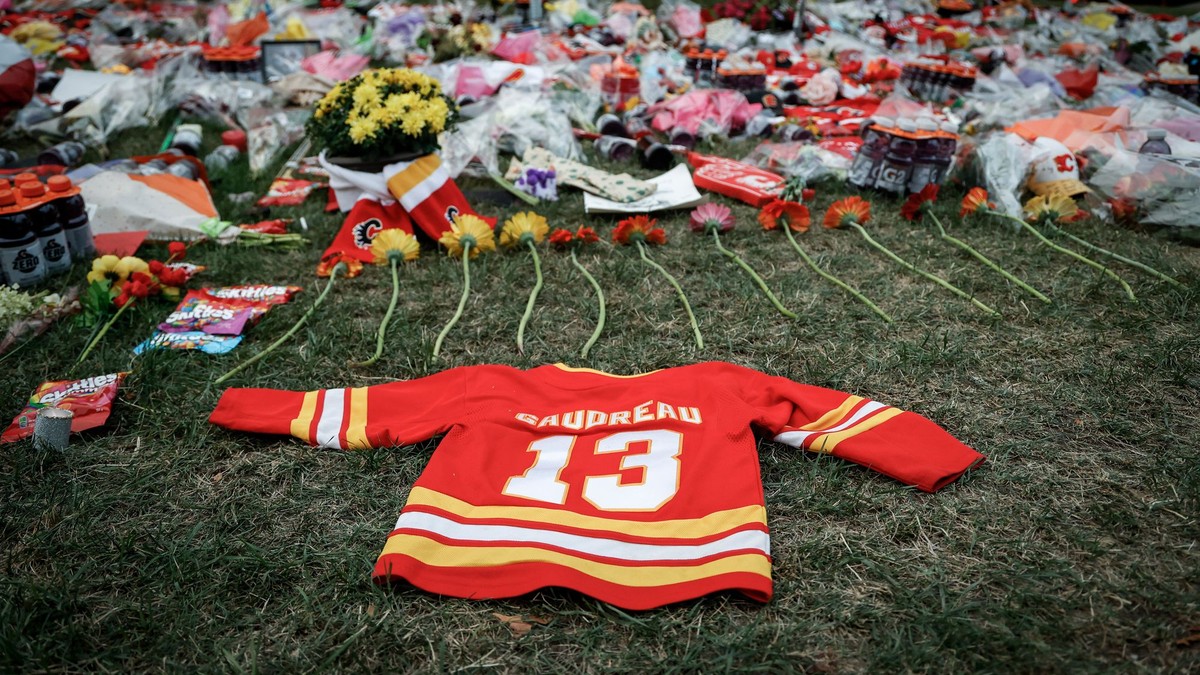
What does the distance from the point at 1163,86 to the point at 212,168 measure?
6.67 metres

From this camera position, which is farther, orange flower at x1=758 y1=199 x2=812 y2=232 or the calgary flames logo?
orange flower at x1=758 y1=199 x2=812 y2=232

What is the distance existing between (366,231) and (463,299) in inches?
32.7

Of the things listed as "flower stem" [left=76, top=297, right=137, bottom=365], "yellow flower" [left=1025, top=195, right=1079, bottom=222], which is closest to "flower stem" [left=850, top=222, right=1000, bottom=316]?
"yellow flower" [left=1025, top=195, right=1079, bottom=222]

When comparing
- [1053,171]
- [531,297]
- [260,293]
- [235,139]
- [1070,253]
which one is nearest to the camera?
[531,297]

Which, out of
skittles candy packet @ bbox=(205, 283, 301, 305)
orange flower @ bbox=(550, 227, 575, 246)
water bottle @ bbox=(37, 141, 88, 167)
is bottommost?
water bottle @ bbox=(37, 141, 88, 167)

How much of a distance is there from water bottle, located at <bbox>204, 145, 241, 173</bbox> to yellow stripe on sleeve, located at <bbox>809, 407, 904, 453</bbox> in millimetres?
3921

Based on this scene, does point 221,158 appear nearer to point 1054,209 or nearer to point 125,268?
point 125,268

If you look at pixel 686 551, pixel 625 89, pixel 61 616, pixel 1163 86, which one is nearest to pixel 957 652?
pixel 686 551

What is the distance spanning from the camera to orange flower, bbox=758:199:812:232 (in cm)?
349

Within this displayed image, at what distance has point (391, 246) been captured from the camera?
316 centimetres

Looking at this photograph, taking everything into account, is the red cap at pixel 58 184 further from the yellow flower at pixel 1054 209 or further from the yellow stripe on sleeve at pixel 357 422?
the yellow flower at pixel 1054 209

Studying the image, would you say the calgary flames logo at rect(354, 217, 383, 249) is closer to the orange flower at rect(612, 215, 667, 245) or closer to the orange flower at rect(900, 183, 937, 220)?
the orange flower at rect(612, 215, 667, 245)

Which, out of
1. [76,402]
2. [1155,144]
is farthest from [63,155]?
[1155,144]

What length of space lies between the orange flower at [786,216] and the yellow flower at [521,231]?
3.62ft
